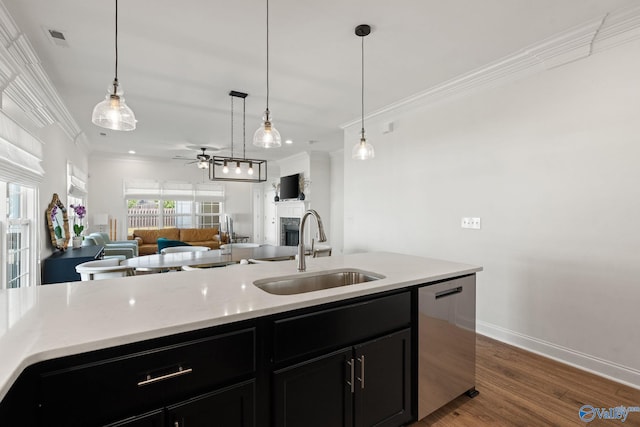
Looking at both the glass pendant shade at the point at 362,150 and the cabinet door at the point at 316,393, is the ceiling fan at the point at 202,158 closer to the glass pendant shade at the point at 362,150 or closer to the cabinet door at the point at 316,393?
the glass pendant shade at the point at 362,150

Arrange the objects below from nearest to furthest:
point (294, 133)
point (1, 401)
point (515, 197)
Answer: point (1, 401) → point (515, 197) → point (294, 133)

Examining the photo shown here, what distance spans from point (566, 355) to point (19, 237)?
5.19 metres

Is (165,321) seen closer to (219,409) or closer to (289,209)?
(219,409)

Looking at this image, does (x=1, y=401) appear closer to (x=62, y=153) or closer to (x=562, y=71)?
(x=562, y=71)

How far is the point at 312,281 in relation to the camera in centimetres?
188

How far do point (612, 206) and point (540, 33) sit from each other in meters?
1.43

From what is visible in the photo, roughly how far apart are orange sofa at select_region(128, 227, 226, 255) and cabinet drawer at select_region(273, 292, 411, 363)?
280 inches

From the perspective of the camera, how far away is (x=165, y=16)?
2.14 meters

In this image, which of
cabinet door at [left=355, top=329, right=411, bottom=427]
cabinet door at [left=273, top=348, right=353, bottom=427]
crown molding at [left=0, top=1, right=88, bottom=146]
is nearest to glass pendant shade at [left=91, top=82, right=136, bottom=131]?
crown molding at [left=0, top=1, right=88, bottom=146]

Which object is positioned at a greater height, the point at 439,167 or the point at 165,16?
the point at 165,16

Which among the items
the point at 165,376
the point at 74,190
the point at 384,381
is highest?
the point at 74,190

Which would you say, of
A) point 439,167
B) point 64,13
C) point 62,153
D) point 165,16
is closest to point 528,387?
point 439,167
